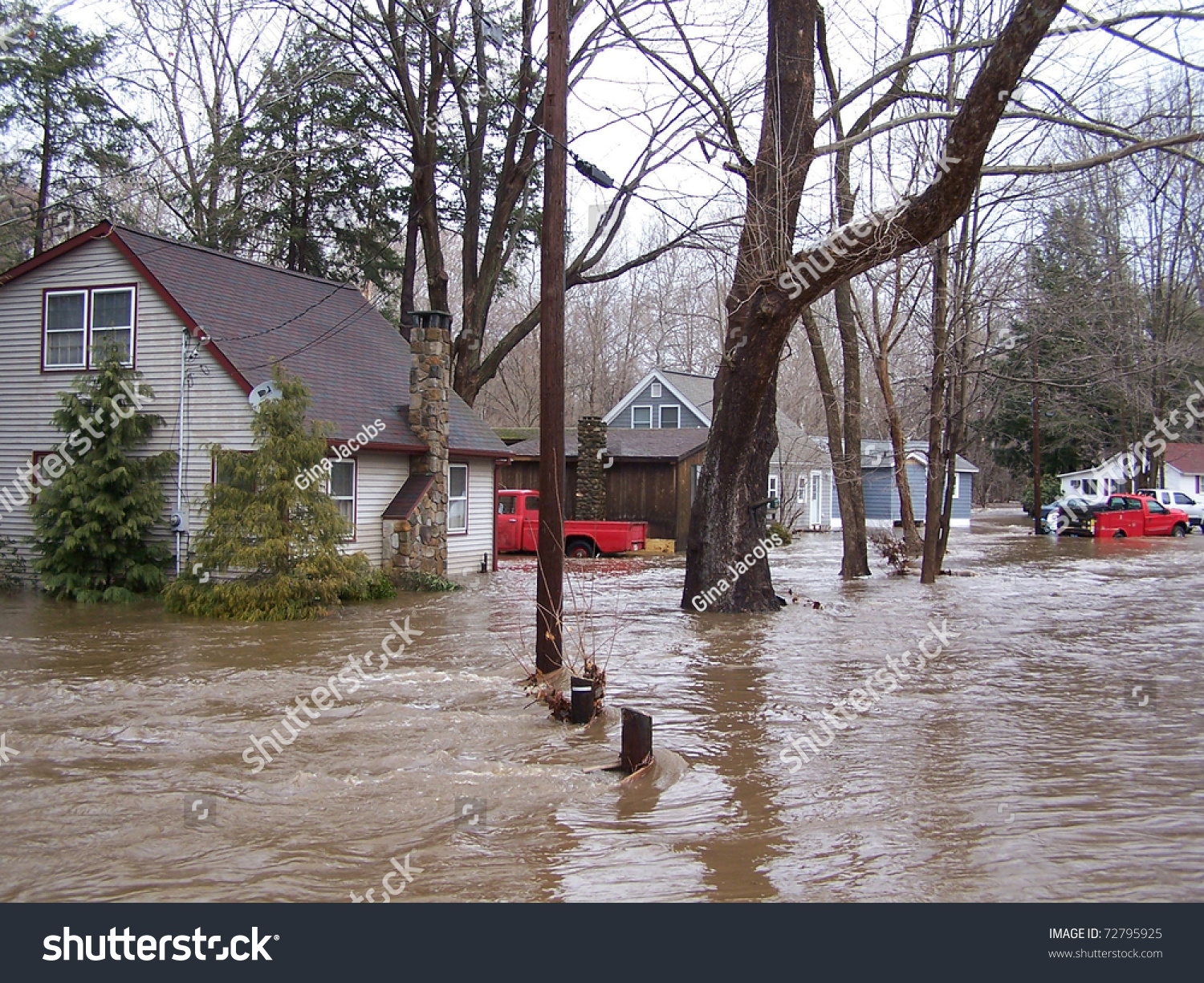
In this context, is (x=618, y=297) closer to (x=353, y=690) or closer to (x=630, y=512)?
(x=630, y=512)

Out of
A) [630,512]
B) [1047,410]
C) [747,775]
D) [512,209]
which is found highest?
[512,209]

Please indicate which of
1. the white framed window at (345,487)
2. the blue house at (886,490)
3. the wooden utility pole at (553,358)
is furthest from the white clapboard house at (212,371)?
the blue house at (886,490)

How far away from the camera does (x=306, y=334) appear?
20.5m

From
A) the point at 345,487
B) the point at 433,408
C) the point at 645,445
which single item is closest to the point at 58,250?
the point at 345,487

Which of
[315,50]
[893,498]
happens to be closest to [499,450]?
[315,50]

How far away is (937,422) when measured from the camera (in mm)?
22625

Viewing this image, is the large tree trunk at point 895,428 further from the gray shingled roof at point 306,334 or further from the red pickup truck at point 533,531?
the gray shingled roof at point 306,334

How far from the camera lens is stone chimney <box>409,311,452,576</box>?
20.1 metres

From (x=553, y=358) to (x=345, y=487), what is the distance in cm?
951

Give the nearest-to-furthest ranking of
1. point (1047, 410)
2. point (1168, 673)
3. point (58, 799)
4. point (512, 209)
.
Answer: point (58, 799) < point (1168, 673) < point (512, 209) < point (1047, 410)

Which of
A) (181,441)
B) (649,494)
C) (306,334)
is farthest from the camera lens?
(649,494)

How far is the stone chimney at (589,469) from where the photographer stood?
31.5 m

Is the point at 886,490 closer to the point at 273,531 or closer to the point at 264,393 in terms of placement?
the point at 264,393

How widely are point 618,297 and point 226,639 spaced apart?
1731 inches
